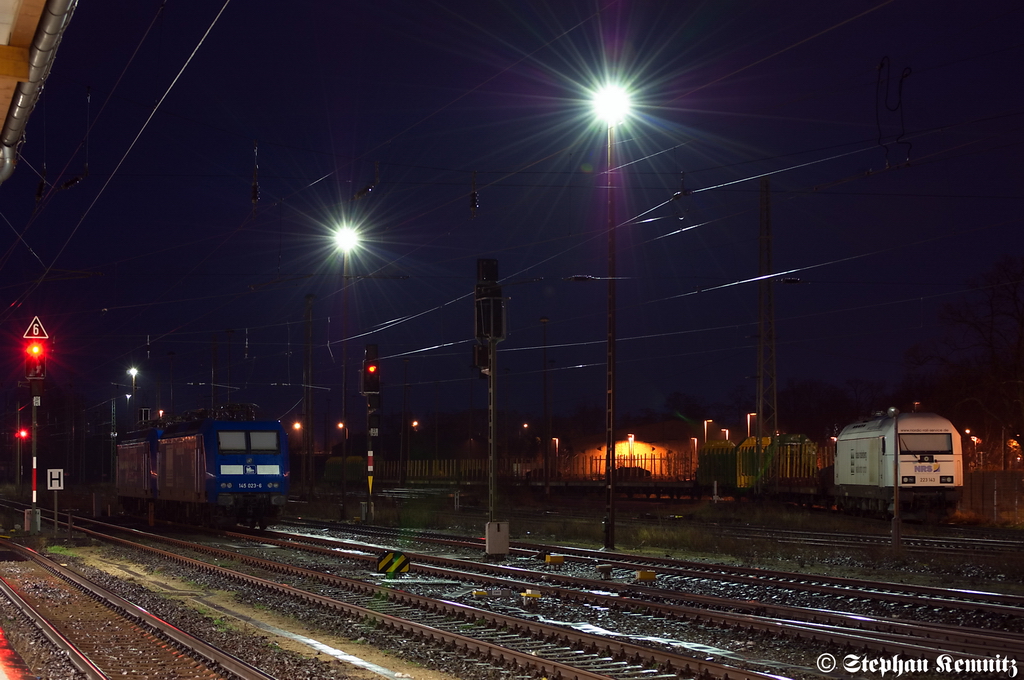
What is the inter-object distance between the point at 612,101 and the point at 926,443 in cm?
1784

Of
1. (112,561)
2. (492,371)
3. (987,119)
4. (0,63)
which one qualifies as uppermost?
(987,119)

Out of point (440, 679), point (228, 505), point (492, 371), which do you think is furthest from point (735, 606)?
point (228, 505)

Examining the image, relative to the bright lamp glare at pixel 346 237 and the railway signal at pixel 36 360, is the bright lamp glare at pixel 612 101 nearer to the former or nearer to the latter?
the bright lamp glare at pixel 346 237

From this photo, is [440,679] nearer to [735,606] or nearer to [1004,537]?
[735,606]

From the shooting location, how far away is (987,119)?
19344 millimetres

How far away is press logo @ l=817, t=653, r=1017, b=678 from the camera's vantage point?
10.7m

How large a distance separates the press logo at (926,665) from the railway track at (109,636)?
619 cm

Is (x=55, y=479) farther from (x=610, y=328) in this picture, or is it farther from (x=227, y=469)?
(x=610, y=328)

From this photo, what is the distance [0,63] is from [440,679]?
7.36m

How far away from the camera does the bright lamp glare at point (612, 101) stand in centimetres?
2423

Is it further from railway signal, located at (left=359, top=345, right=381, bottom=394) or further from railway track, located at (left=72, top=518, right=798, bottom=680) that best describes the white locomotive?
railway track, located at (left=72, top=518, right=798, bottom=680)

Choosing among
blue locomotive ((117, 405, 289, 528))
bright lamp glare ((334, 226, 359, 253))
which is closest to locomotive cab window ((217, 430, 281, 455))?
blue locomotive ((117, 405, 289, 528))

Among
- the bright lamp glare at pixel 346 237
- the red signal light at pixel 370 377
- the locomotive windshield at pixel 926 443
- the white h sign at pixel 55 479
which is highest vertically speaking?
the bright lamp glare at pixel 346 237

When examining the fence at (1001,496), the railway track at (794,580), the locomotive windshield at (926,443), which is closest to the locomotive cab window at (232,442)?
the railway track at (794,580)
